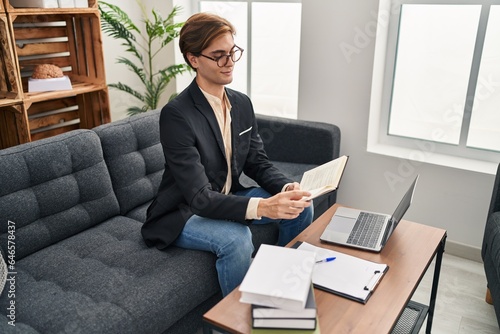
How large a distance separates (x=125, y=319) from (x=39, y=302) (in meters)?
0.29

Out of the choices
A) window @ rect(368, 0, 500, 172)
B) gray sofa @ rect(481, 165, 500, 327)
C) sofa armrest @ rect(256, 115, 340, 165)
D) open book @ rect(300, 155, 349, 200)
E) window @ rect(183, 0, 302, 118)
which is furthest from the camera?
window @ rect(183, 0, 302, 118)

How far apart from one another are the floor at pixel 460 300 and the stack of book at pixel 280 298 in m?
0.97

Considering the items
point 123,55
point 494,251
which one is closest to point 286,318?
point 494,251

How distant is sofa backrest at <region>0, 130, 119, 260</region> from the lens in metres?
1.70

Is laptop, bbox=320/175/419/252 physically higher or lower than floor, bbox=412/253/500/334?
higher

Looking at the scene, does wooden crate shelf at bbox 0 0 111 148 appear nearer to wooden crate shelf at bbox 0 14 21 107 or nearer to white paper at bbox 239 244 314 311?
wooden crate shelf at bbox 0 14 21 107

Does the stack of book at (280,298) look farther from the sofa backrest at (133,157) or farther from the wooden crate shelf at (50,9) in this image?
the wooden crate shelf at (50,9)

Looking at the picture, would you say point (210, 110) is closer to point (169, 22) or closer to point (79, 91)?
point (79, 91)

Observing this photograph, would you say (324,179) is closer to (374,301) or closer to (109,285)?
(374,301)

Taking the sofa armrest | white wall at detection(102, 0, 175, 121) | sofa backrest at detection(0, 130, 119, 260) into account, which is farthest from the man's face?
white wall at detection(102, 0, 175, 121)

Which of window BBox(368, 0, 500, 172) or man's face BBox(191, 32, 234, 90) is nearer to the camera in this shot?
man's face BBox(191, 32, 234, 90)

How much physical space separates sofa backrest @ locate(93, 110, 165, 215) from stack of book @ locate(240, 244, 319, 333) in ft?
3.50

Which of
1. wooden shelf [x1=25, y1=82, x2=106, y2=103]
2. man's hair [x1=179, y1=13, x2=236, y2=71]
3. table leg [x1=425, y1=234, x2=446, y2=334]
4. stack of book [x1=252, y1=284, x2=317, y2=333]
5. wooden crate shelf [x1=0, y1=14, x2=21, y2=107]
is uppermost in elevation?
man's hair [x1=179, y1=13, x2=236, y2=71]

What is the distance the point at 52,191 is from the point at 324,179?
1066mm
